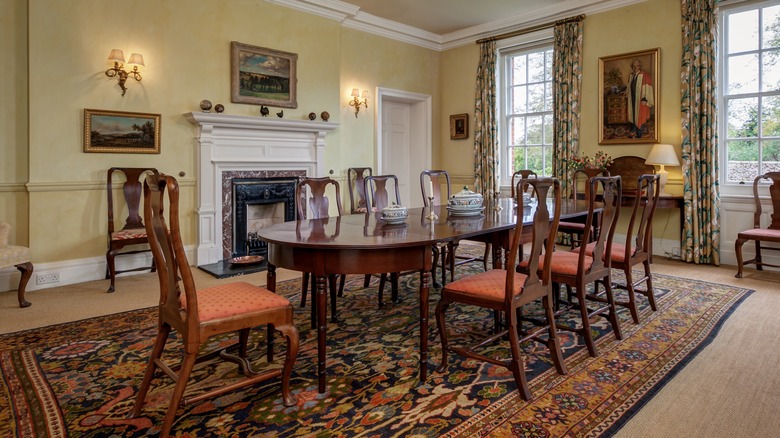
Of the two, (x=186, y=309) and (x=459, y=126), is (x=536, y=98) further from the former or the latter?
(x=186, y=309)

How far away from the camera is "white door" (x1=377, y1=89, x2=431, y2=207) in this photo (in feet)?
24.1

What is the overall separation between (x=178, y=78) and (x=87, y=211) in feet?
5.15

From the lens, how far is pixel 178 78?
4.88 m

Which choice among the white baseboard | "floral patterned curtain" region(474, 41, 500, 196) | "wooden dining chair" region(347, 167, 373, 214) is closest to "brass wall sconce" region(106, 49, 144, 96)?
the white baseboard

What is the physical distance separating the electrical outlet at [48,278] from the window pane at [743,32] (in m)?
6.95

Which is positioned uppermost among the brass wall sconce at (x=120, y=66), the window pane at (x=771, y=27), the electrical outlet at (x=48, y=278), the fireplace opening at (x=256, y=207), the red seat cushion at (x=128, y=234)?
the window pane at (x=771, y=27)

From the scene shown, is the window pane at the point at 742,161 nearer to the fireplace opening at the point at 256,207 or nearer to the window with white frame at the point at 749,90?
the window with white frame at the point at 749,90

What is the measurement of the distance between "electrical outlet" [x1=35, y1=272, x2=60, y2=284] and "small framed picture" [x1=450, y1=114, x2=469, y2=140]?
5.40m

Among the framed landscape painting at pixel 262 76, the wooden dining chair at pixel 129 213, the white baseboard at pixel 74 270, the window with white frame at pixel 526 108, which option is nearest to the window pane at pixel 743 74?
the window with white frame at pixel 526 108

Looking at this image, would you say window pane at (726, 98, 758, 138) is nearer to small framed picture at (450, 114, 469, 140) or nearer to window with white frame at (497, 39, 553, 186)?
window with white frame at (497, 39, 553, 186)

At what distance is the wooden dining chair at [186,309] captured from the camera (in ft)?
5.80

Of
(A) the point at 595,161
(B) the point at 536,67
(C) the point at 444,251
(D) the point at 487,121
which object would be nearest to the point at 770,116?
(A) the point at 595,161

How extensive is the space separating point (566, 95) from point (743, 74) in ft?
5.85

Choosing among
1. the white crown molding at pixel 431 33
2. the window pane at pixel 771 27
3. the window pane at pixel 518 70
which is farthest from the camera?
the window pane at pixel 518 70
